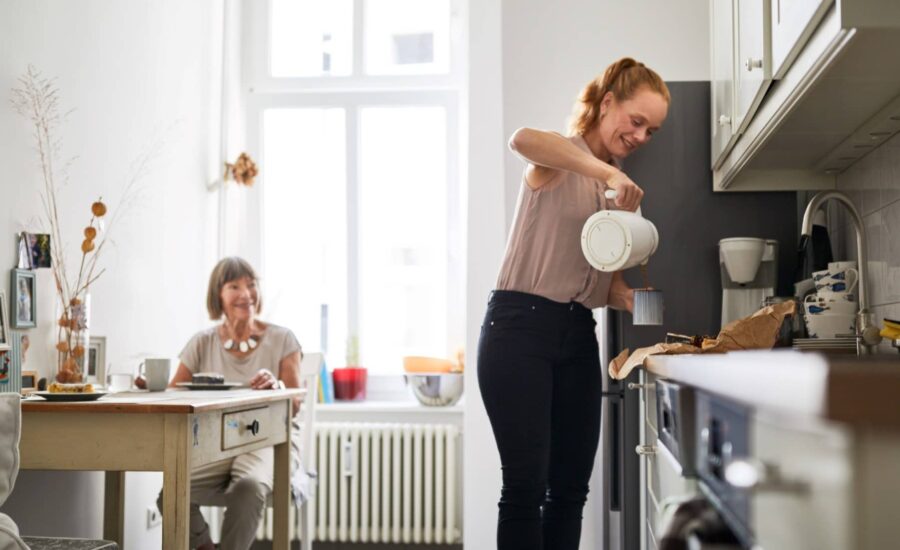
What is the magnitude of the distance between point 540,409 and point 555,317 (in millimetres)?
198

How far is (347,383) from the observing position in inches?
164

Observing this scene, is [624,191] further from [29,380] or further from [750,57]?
[29,380]

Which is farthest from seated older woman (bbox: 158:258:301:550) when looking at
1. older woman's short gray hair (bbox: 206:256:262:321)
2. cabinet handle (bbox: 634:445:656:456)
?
cabinet handle (bbox: 634:445:656:456)

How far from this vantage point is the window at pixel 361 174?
4324 mm

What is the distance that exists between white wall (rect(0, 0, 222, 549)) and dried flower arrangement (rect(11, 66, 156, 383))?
4 cm

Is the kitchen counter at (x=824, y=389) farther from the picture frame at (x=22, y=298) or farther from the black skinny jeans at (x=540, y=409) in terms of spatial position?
the picture frame at (x=22, y=298)

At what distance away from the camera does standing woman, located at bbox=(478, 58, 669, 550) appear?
1999mm

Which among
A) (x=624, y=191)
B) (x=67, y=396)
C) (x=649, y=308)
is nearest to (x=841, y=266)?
(x=649, y=308)

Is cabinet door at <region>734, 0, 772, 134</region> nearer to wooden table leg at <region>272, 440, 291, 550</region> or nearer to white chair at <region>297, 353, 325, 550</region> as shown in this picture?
wooden table leg at <region>272, 440, 291, 550</region>

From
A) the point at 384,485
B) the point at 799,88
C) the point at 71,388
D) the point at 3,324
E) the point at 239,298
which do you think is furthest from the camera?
the point at 384,485

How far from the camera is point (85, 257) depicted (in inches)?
117

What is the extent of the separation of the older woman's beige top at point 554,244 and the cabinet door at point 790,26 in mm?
577

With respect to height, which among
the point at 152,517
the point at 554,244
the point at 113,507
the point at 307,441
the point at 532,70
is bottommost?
the point at 152,517

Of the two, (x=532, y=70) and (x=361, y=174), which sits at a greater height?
(x=532, y=70)
